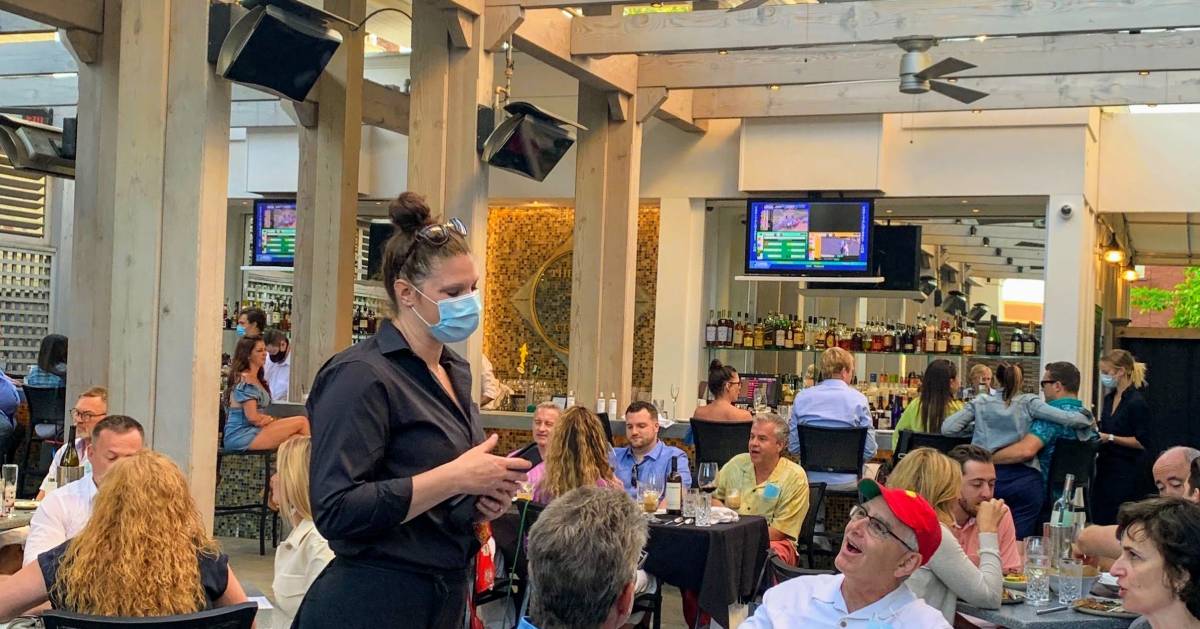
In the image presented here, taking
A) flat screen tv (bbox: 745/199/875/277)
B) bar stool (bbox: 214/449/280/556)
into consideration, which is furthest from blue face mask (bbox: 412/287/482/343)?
flat screen tv (bbox: 745/199/875/277)

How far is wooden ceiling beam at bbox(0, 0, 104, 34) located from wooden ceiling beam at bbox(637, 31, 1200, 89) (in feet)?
13.1

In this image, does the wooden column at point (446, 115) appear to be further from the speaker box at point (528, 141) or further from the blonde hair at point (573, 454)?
the blonde hair at point (573, 454)

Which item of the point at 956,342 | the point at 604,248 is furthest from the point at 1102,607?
the point at 956,342

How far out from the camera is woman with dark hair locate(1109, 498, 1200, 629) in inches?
124

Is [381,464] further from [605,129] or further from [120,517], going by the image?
[605,129]

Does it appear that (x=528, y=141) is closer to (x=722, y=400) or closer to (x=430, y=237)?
(x=722, y=400)

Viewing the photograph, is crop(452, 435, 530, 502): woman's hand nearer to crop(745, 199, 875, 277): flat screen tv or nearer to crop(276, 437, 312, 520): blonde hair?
crop(276, 437, 312, 520): blonde hair

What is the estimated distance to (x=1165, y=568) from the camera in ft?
10.4

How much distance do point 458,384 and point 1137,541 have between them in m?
1.69

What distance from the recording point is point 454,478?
2510 millimetres

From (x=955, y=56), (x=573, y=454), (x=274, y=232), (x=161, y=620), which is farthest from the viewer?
(x=274, y=232)

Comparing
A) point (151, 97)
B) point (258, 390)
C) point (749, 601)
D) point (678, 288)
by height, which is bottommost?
point (749, 601)

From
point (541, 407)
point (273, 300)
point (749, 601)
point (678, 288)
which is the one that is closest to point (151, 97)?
point (541, 407)

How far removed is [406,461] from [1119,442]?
8009 mm
